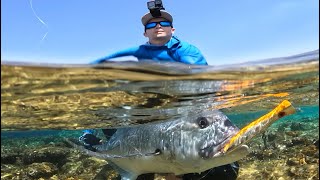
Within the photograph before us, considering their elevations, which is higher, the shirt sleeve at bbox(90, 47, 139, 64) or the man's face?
the man's face

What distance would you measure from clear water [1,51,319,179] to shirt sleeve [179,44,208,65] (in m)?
0.16

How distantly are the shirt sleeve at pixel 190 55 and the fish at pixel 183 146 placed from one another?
5.09ft

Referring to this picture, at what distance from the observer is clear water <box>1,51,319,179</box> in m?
8.53

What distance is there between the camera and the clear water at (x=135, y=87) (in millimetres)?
8531

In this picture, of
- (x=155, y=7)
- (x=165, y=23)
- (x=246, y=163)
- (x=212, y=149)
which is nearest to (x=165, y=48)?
(x=165, y=23)

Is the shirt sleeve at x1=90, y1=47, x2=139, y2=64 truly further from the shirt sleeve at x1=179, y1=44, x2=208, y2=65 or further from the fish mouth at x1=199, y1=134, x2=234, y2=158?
the fish mouth at x1=199, y1=134, x2=234, y2=158

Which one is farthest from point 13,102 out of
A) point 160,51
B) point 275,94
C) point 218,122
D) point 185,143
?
point 275,94

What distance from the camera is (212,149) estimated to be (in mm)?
6934

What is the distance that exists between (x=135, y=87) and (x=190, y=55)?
192cm

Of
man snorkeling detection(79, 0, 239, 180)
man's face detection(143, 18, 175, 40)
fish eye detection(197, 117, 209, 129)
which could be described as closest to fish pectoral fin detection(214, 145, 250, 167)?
fish eye detection(197, 117, 209, 129)

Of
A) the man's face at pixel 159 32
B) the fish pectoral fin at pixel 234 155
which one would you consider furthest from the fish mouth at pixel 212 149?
the man's face at pixel 159 32

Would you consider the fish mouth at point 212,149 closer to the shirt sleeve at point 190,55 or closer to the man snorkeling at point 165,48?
the man snorkeling at point 165,48

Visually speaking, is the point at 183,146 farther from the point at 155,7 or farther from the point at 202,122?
the point at 155,7

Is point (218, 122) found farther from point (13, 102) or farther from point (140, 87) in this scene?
point (13, 102)
